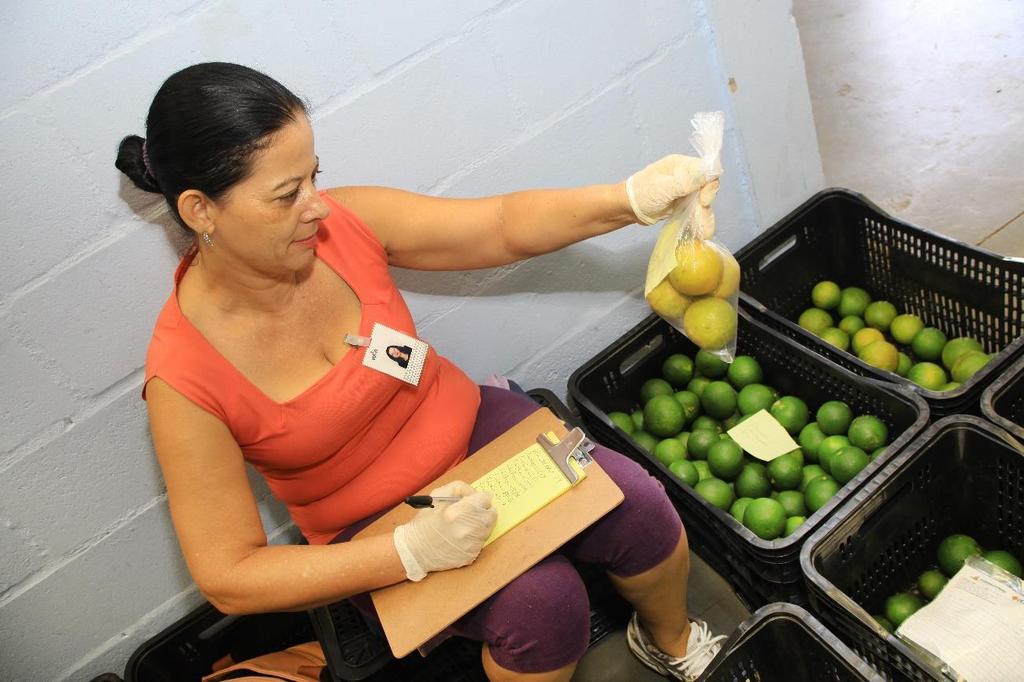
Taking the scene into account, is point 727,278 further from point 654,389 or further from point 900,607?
point 900,607

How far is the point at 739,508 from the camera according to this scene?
1.88 m

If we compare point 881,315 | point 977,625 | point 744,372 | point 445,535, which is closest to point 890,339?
point 881,315

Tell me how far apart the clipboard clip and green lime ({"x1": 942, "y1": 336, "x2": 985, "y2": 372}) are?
3.45ft

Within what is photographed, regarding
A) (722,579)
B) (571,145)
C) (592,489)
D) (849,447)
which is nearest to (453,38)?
(571,145)

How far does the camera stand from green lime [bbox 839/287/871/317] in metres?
2.36

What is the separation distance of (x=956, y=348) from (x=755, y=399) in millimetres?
508

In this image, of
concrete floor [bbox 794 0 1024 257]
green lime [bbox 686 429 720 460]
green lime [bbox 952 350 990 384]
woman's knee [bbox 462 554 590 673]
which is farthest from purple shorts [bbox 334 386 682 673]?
concrete floor [bbox 794 0 1024 257]

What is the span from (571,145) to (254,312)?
0.93 metres

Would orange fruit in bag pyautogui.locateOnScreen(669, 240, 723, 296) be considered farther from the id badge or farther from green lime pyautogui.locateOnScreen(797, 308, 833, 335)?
green lime pyautogui.locateOnScreen(797, 308, 833, 335)

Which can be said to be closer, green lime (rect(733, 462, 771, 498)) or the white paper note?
the white paper note

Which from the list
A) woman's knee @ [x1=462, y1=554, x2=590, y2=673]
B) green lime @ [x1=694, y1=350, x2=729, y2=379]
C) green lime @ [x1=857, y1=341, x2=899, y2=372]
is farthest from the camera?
green lime @ [x1=694, y1=350, x2=729, y2=379]

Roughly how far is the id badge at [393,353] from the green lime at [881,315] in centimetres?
133

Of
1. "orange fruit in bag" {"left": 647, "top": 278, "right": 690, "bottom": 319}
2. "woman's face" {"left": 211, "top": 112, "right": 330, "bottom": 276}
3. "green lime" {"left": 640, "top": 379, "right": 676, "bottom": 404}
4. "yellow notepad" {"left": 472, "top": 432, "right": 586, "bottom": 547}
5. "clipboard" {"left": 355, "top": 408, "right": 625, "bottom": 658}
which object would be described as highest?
"woman's face" {"left": 211, "top": 112, "right": 330, "bottom": 276}

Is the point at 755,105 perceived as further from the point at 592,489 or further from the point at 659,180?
the point at 592,489
